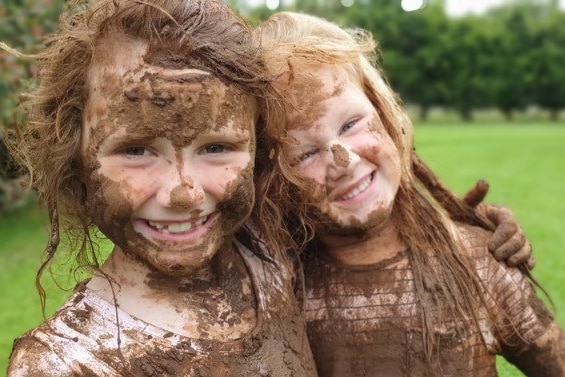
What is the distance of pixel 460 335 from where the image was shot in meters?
2.69

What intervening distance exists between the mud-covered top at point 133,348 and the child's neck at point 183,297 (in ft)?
0.09

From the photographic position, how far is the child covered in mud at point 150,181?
2.12 m

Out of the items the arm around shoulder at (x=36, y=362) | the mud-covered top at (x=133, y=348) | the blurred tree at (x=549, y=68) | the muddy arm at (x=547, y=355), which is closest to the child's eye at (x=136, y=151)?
the mud-covered top at (x=133, y=348)

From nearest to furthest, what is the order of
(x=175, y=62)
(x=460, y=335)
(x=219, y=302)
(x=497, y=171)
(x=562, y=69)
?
(x=175, y=62) → (x=219, y=302) → (x=460, y=335) → (x=497, y=171) → (x=562, y=69)

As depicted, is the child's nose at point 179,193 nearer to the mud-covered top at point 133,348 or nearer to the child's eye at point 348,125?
the mud-covered top at point 133,348

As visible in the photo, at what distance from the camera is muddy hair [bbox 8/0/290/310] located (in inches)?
84.4

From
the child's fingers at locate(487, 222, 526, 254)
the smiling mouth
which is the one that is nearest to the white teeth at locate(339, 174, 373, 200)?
the smiling mouth

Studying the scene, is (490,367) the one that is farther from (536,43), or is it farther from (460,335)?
(536,43)

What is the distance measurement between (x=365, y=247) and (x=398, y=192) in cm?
23

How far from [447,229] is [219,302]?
0.86 metres

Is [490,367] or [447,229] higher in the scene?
[447,229]

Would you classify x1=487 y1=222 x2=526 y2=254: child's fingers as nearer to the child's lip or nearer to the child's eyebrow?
the child's lip

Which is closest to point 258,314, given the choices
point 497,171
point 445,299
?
point 445,299

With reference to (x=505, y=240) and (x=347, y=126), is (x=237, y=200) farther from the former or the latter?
(x=505, y=240)
